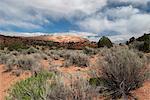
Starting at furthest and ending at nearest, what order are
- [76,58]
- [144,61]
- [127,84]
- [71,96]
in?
1. [76,58]
2. [144,61]
3. [127,84]
4. [71,96]

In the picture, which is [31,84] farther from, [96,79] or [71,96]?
[96,79]

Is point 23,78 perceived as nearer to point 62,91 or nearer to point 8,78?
point 8,78

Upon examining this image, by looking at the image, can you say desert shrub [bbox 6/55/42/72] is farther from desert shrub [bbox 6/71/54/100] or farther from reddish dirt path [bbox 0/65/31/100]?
desert shrub [bbox 6/71/54/100]

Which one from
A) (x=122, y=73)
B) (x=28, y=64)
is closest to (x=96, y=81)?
(x=122, y=73)

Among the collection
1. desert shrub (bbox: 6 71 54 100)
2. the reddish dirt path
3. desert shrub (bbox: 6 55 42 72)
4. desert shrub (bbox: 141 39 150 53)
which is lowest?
the reddish dirt path

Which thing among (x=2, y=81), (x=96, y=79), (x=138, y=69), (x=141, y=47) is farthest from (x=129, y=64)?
(x=141, y=47)

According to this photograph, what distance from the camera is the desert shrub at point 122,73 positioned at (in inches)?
358

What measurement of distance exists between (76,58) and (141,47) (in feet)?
31.9

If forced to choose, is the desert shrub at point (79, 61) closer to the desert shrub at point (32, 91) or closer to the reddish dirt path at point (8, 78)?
the reddish dirt path at point (8, 78)

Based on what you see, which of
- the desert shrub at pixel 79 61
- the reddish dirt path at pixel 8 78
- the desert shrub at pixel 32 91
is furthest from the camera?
the desert shrub at pixel 79 61

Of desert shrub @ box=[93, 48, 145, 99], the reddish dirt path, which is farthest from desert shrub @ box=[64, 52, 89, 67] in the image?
desert shrub @ box=[93, 48, 145, 99]

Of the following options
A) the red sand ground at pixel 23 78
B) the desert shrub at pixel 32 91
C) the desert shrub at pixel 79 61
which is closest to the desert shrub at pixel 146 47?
the desert shrub at pixel 79 61

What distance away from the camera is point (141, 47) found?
87.2 feet

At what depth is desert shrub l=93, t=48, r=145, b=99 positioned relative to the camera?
9.09m
